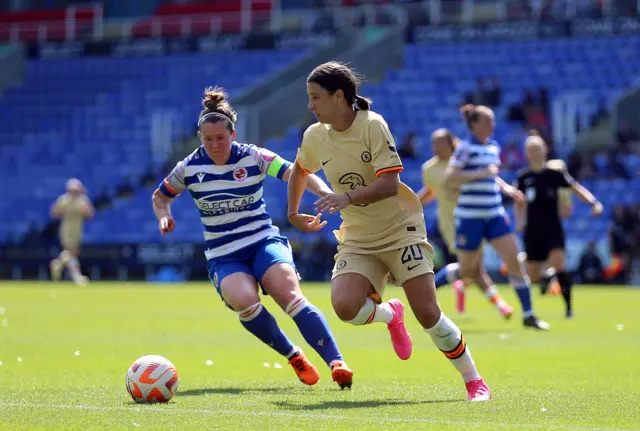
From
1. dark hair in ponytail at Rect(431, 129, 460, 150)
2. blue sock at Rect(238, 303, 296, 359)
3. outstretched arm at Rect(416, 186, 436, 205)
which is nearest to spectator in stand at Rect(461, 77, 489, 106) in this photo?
dark hair in ponytail at Rect(431, 129, 460, 150)

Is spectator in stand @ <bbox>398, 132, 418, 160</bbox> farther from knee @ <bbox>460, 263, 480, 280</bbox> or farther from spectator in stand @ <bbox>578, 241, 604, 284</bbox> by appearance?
knee @ <bbox>460, 263, 480, 280</bbox>

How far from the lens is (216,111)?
914 centimetres

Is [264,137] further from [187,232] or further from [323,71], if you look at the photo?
[323,71]

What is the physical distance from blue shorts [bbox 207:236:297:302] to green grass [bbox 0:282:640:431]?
2.71 feet

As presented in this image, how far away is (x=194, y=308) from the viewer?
19578 millimetres

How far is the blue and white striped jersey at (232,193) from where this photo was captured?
9.18m

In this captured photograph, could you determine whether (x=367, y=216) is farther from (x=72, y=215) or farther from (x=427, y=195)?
A: (x=72, y=215)

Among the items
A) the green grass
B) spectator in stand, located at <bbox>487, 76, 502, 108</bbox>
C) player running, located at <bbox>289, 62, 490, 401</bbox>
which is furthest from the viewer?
spectator in stand, located at <bbox>487, 76, 502, 108</bbox>

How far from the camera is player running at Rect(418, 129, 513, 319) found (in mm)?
15445

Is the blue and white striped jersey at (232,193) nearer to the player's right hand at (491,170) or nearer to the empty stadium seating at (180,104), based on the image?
the player's right hand at (491,170)

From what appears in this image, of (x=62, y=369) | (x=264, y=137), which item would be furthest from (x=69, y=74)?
(x=62, y=369)

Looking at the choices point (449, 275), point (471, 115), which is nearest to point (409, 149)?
point (449, 275)

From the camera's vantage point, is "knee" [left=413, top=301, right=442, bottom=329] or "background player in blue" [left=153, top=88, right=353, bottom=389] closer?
"knee" [left=413, top=301, right=442, bottom=329]

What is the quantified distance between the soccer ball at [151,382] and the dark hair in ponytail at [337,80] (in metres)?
2.10
